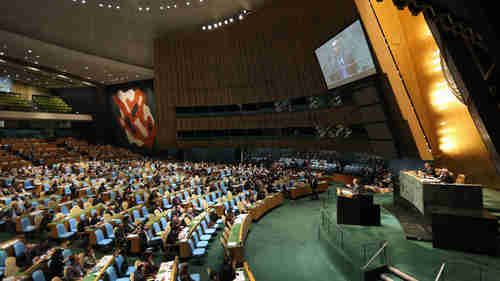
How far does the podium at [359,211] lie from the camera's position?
Result: 800cm

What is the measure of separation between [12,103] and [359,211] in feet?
101

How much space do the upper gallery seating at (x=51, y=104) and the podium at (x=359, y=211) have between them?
99.2 ft

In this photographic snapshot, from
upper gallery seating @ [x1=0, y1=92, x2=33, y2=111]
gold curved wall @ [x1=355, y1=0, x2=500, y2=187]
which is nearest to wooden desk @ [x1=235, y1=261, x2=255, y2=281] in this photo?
gold curved wall @ [x1=355, y1=0, x2=500, y2=187]

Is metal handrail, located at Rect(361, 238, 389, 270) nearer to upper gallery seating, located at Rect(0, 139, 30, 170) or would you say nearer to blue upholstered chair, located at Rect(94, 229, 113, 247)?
blue upholstered chair, located at Rect(94, 229, 113, 247)

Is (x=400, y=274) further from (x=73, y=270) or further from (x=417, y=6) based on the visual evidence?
(x=73, y=270)

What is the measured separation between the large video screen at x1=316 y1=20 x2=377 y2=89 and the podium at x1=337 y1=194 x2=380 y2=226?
4.47 metres

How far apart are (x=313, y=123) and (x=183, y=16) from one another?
1125cm

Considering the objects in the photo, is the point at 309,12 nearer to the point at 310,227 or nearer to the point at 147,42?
the point at 310,227

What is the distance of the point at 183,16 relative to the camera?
1748cm

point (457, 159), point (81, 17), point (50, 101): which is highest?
point (81, 17)

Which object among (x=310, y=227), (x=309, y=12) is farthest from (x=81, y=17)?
(x=310, y=227)

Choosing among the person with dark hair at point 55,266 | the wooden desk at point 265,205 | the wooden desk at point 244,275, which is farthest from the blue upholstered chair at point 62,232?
the wooden desk at point 265,205

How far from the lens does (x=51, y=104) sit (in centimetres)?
2881

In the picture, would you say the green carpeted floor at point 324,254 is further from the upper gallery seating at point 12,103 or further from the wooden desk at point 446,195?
the upper gallery seating at point 12,103
